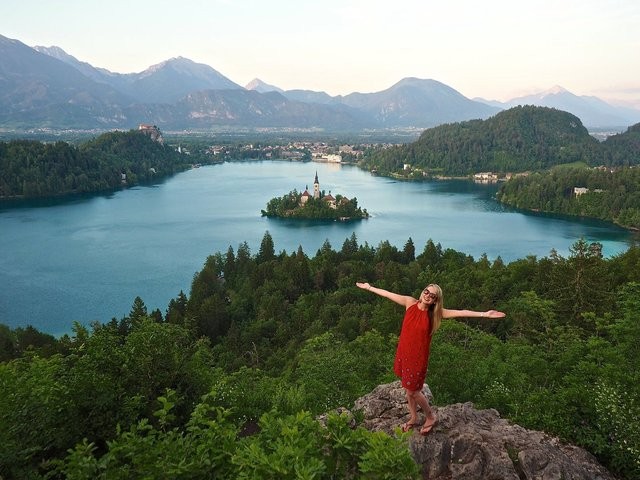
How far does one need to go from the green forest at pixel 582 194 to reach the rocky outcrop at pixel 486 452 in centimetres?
7015

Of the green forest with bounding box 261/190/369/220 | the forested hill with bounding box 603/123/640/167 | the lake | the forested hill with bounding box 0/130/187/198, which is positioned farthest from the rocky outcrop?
the forested hill with bounding box 603/123/640/167

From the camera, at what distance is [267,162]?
15912 cm

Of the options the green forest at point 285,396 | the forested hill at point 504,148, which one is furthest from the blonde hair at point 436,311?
the forested hill at point 504,148

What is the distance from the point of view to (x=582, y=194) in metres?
78.8

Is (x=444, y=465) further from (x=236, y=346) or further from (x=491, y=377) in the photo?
(x=236, y=346)

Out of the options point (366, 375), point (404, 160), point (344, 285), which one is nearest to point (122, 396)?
point (366, 375)

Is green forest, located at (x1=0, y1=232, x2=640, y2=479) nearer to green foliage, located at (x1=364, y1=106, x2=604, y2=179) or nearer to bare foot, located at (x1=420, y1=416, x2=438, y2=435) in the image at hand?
bare foot, located at (x1=420, y1=416, x2=438, y2=435)

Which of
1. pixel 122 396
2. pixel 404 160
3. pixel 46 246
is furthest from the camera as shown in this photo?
pixel 404 160

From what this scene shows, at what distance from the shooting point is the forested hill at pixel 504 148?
12838 centimetres

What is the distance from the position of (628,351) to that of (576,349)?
120 cm

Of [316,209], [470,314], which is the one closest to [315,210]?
[316,209]

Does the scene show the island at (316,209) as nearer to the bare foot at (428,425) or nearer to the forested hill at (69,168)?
the forested hill at (69,168)

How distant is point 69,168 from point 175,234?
47.0 m

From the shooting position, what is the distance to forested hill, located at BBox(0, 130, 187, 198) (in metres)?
82.2
